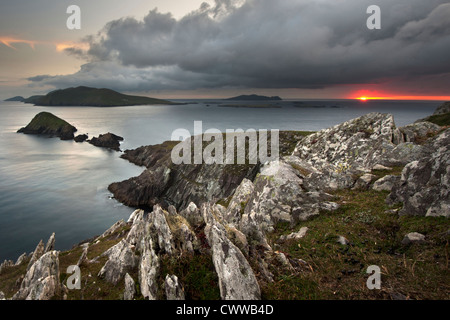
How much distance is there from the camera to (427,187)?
11.9 m

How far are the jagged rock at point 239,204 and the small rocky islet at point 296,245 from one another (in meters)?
0.11

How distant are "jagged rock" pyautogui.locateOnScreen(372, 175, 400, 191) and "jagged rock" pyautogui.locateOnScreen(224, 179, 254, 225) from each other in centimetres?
949

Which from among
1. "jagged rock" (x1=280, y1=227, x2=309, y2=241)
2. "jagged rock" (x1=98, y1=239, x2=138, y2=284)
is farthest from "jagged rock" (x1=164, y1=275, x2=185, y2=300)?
"jagged rock" (x1=280, y1=227, x2=309, y2=241)

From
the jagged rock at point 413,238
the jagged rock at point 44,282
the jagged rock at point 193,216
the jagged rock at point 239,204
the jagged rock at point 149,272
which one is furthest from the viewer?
the jagged rock at point 239,204

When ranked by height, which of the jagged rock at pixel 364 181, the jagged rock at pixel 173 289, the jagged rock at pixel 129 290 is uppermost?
the jagged rock at pixel 364 181

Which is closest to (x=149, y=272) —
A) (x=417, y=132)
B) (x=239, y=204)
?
(x=239, y=204)

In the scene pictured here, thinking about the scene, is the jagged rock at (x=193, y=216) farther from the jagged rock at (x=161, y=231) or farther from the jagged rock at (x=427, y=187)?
the jagged rock at (x=427, y=187)

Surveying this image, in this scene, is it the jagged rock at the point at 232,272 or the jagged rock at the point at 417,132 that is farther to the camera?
the jagged rock at the point at 417,132

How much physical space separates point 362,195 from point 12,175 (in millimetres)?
144049

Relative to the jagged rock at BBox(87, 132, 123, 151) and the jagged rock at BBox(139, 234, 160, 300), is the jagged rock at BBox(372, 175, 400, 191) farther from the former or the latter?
the jagged rock at BBox(87, 132, 123, 151)

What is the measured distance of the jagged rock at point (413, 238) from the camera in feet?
33.9

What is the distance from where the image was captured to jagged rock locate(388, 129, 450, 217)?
11250 millimetres

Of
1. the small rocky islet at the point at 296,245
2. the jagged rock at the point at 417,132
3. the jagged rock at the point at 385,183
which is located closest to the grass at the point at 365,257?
the small rocky islet at the point at 296,245
